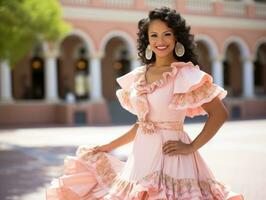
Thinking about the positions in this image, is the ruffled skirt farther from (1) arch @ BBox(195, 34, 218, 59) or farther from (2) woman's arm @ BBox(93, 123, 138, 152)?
(1) arch @ BBox(195, 34, 218, 59)

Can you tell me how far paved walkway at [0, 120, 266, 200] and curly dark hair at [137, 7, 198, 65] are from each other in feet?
12.0

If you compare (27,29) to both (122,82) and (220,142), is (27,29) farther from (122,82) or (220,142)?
(122,82)

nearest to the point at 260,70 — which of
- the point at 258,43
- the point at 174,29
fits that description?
the point at 258,43

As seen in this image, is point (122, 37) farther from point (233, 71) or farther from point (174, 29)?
point (174, 29)

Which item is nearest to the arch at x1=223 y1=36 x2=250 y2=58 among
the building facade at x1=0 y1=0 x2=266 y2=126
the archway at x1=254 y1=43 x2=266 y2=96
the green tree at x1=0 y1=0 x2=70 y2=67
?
the building facade at x1=0 y1=0 x2=266 y2=126

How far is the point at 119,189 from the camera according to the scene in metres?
3.29

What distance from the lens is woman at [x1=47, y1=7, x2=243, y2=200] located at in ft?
10.3

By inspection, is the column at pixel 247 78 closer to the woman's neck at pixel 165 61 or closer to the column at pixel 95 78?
the column at pixel 95 78

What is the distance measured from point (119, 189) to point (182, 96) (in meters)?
0.71

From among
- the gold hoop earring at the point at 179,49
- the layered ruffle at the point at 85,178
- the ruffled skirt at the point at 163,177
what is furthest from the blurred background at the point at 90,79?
the gold hoop earring at the point at 179,49

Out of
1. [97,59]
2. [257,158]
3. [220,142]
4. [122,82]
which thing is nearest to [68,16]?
[97,59]

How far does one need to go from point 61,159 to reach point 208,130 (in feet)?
27.3

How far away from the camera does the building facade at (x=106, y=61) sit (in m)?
22.2

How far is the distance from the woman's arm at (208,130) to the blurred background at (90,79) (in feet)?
12.0
